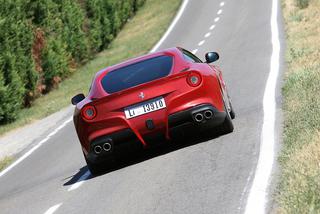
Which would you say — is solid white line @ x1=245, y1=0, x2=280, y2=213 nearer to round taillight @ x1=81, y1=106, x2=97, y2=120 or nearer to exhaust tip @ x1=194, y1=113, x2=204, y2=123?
exhaust tip @ x1=194, y1=113, x2=204, y2=123

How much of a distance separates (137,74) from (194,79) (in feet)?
Answer: 2.56

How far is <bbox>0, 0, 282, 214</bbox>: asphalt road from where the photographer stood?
7402 mm

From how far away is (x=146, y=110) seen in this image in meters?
9.55

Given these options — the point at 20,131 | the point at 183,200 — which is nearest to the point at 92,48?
the point at 20,131

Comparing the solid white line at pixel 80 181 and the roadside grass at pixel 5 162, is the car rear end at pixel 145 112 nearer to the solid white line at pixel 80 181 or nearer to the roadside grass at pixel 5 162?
the solid white line at pixel 80 181

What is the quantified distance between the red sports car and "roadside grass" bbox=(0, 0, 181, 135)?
10076 mm

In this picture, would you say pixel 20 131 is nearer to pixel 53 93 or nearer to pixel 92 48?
pixel 53 93

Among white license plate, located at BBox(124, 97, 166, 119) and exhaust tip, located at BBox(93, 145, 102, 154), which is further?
exhaust tip, located at BBox(93, 145, 102, 154)

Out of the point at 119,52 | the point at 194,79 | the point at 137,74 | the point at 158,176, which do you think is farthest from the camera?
the point at 119,52

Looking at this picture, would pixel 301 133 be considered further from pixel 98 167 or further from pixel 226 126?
pixel 98 167

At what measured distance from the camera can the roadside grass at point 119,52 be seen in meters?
22.1

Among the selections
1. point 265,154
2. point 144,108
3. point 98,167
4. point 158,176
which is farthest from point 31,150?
point 265,154

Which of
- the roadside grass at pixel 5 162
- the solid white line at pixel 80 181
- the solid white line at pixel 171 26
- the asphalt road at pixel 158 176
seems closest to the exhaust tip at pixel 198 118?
the asphalt road at pixel 158 176

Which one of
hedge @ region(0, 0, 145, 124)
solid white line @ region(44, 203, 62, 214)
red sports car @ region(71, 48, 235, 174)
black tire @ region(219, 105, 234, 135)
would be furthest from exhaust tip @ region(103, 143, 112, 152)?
hedge @ region(0, 0, 145, 124)
